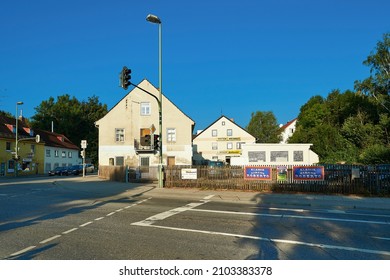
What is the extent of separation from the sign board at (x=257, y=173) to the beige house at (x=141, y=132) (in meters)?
16.5

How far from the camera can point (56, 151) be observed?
56562mm

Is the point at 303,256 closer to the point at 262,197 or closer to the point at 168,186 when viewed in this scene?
the point at 262,197

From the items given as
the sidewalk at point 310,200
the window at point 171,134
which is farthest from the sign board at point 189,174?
the window at point 171,134

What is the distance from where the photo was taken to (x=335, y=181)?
16281mm

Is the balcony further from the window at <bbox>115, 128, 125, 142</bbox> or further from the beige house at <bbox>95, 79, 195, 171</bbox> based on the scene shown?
the window at <bbox>115, 128, 125, 142</bbox>

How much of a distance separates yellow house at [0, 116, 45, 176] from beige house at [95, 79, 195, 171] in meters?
15.4

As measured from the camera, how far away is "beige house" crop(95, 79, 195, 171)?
34312 millimetres

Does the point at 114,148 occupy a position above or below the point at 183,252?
above

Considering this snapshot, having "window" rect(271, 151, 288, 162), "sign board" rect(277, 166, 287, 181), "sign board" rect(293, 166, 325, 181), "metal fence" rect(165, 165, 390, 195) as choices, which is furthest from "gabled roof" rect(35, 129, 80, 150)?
"sign board" rect(293, 166, 325, 181)

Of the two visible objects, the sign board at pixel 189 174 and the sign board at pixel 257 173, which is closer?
the sign board at pixel 257 173

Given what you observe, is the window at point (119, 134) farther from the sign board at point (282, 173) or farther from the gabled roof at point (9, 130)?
the sign board at point (282, 173)

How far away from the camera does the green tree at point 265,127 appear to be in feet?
251
